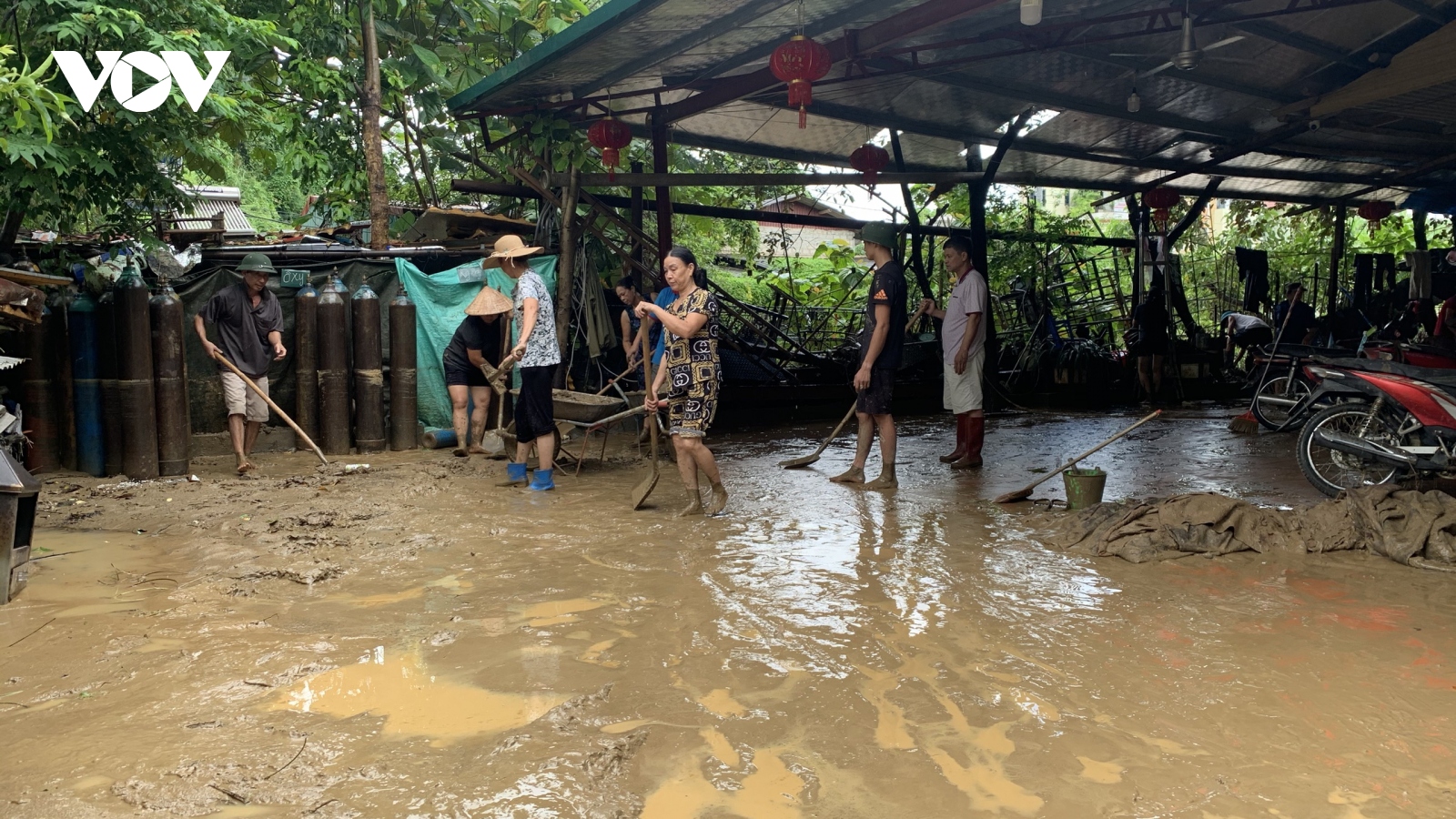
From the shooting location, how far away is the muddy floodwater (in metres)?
2.63

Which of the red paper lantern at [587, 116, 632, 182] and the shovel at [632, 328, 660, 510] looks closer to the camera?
the shovel at [632, 328, 660, 510]

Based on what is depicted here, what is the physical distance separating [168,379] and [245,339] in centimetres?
63

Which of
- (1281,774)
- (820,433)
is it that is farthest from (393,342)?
(1281,774)

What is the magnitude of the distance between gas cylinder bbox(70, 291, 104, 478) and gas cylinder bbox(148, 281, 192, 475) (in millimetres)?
432

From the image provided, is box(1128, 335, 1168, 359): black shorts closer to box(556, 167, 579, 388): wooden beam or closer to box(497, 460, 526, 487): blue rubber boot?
box(556, 167, 579, 388): wooden beam

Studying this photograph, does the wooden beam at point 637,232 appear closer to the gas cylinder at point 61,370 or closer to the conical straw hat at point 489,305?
the conical straw hat at point 489,305

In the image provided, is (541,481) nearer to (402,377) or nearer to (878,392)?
(878,392)

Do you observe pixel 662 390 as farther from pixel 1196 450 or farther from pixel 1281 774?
pixel 1281 774

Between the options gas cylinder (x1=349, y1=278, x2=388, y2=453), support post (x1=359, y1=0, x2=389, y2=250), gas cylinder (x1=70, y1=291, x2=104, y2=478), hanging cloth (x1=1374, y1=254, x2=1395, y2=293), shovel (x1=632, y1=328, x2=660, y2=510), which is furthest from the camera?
hanging cloth (x1=1374, y1=254, x2=1395, y2=293)

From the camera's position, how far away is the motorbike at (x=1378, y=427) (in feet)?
19.9

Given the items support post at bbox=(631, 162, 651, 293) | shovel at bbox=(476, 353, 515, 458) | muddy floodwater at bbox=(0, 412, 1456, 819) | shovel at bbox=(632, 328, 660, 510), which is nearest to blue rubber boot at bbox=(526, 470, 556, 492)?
shovel at bbox=(632, 328, 660, 510)

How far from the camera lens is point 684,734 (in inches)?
117

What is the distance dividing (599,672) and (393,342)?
6.40 meters

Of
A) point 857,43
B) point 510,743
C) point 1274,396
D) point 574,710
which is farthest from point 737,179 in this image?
point 510,743
